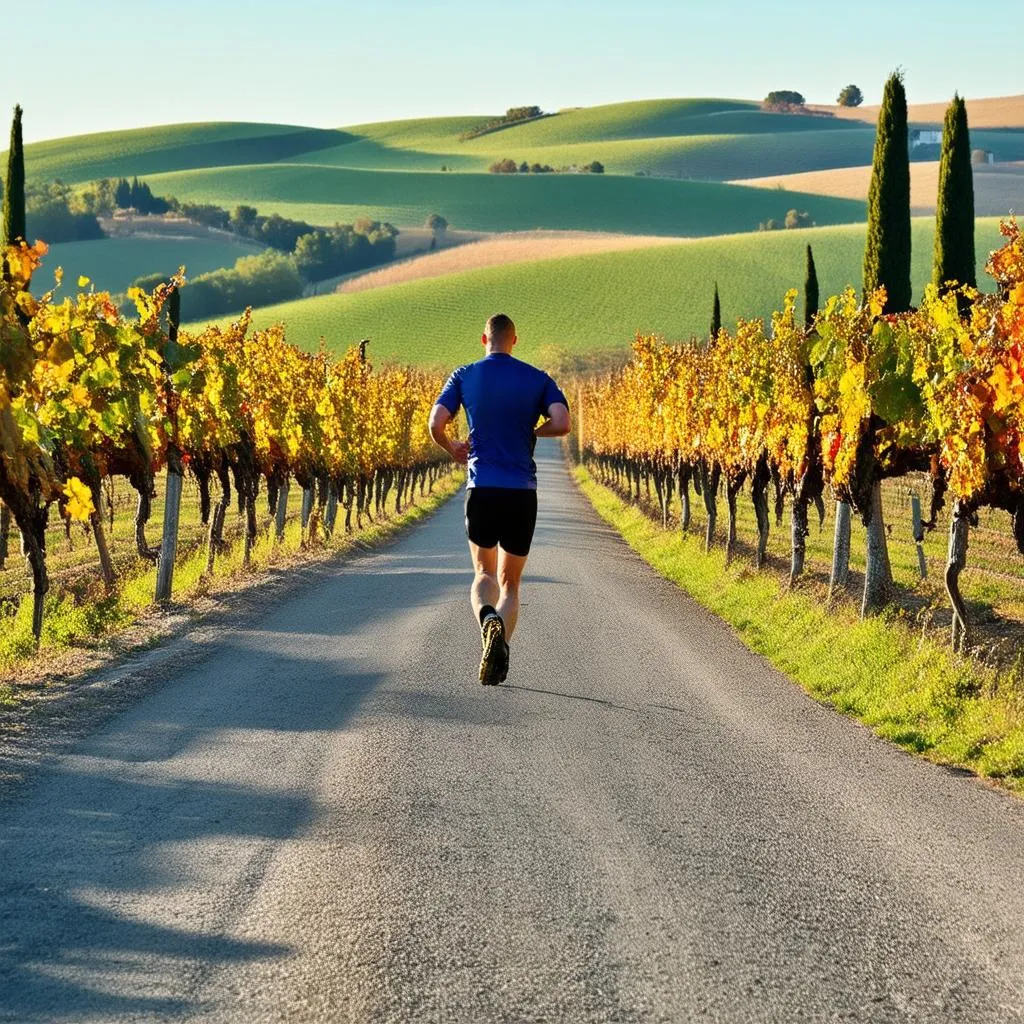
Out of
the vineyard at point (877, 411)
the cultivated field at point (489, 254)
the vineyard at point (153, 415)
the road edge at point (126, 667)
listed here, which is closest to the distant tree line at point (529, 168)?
the cultivated field at point (489, 254)

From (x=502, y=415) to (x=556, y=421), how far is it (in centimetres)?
35

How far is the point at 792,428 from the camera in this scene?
1739 centimetres

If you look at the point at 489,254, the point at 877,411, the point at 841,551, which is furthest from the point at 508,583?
the point at 489,254

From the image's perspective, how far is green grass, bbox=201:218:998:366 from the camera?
11312cm

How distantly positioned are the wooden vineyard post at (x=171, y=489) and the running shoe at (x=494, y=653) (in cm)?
879

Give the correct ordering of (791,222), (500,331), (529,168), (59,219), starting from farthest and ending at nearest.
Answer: (529,168) → (791,222) → (59,219) → (500,331)

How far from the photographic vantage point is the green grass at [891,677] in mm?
8664

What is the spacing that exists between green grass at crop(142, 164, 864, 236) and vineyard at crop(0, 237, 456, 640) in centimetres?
12766

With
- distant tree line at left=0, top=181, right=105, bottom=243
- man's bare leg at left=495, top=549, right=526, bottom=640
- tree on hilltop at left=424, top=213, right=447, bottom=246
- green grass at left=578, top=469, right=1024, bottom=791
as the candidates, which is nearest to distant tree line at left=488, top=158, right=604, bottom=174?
tree on hilltop at left=424, top=213, right=447, bottom=246

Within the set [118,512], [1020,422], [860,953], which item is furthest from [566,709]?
[118,512]

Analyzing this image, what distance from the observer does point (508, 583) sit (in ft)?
29.6

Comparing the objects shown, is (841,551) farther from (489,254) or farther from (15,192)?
(489,254)

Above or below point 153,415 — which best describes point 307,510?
below

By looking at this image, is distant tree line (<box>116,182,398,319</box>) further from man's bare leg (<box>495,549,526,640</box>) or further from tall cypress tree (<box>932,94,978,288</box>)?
man's bare leg (<box>495,549,526,640</box>)
